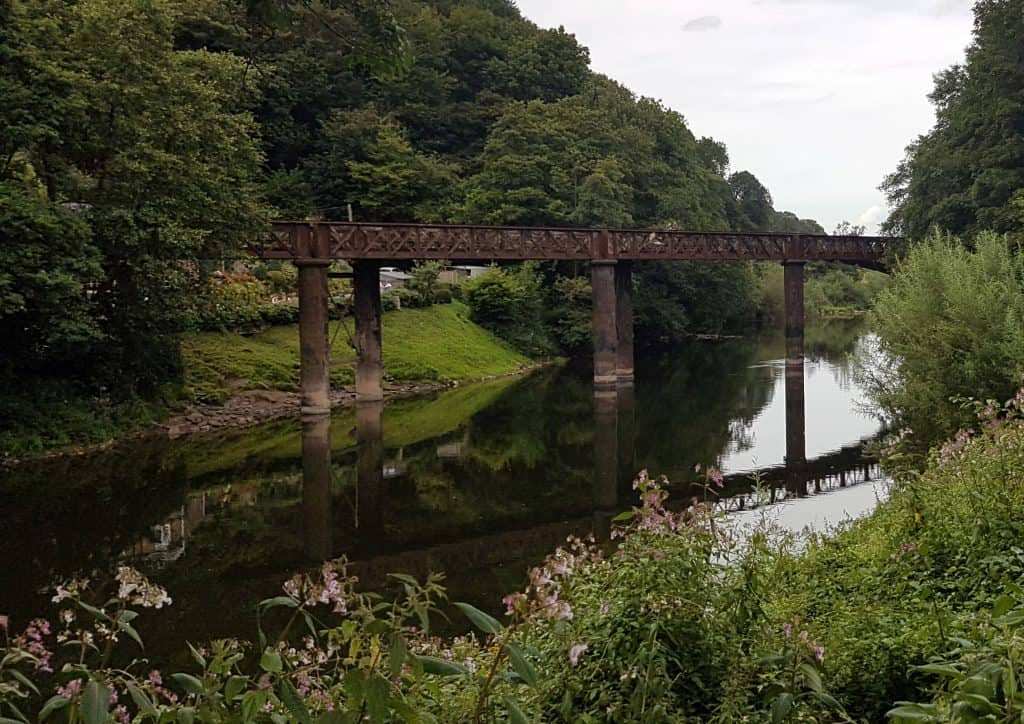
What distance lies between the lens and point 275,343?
104ft

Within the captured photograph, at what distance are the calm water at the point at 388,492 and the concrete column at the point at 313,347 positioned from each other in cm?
122

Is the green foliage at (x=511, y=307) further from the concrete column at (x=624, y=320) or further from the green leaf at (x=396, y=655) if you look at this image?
the green leaf at (x=396, y=655)

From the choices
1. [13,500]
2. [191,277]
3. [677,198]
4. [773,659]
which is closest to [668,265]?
[677,198]

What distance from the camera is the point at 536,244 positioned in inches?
1316

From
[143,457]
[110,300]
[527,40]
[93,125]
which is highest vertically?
[527,40]

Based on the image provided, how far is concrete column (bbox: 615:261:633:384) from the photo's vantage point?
120 ft

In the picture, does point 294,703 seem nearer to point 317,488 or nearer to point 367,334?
point 317,488

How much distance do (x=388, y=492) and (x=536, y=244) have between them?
18.1 m

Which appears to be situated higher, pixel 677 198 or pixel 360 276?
pixel 677 198

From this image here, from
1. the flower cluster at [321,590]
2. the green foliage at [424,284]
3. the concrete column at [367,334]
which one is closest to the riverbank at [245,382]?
the green foliage at [424,284]

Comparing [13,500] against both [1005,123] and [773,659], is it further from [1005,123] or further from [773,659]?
[1005,123]

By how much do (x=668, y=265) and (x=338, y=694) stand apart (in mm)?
50479

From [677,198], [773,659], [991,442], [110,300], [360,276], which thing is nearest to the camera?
[773,659]

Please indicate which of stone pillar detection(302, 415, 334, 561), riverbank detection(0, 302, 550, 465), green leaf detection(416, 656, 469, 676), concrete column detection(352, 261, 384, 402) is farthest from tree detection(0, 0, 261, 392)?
green leaf detection(416, 656, 469, 676)
